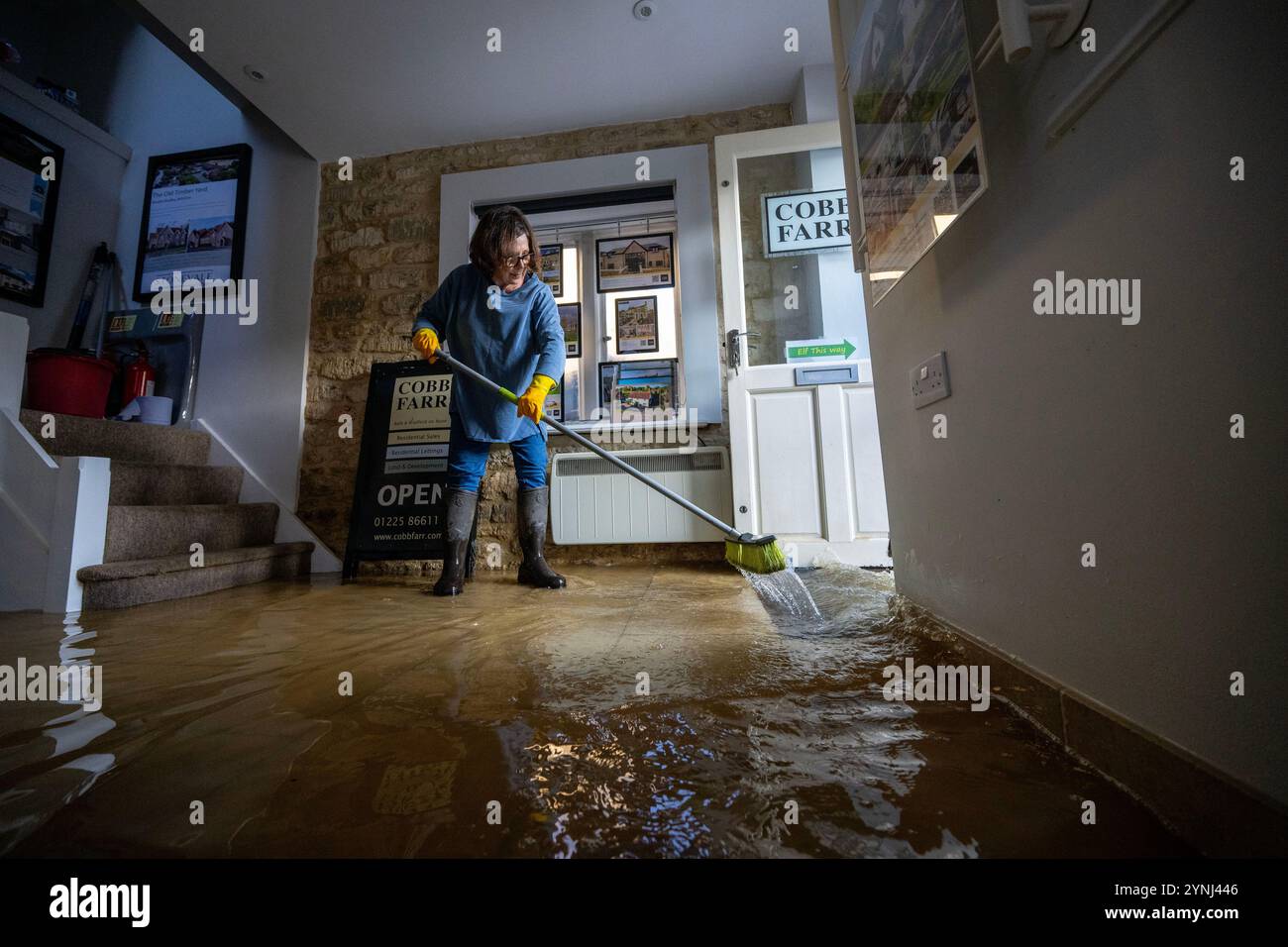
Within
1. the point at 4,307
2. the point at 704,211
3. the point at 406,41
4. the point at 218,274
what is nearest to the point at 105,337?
the point at 4,307

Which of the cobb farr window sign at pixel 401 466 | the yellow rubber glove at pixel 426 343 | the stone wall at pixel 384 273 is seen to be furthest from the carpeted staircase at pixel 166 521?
the yellow rubber glove at pixel 426 343

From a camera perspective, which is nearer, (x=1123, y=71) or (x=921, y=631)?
(x=1123, y=71)

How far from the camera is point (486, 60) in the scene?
2.84m

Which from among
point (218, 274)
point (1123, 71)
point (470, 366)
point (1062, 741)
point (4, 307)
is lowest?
point (1062, 741)

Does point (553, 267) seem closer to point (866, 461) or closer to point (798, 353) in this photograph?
point (798, 353)

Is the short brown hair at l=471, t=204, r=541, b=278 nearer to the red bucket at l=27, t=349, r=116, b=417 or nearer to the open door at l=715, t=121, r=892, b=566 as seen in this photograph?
the open door at l=715, t=121, r=892, b=566

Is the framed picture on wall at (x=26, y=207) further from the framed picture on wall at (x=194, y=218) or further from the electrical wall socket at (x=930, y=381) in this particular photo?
the electrical wall socket at (x=930, y=381)

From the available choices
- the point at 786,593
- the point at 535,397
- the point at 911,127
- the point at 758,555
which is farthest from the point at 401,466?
the point at 911,127

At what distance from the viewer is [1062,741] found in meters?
0.72

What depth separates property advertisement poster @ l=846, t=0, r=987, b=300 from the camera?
0.86 metres

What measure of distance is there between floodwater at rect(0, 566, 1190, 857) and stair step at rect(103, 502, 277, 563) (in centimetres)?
92

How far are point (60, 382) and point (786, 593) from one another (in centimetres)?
364
